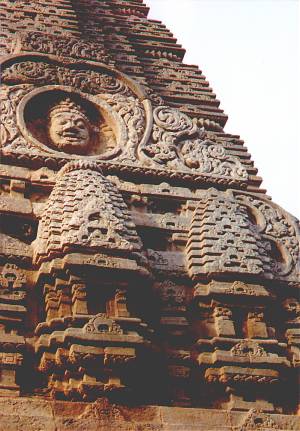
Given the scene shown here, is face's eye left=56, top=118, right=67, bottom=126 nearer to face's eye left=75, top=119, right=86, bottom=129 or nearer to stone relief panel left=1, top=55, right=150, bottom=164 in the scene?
stone relief panel left=1, top=55, right=150, bottom=164

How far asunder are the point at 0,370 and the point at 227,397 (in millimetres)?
1878

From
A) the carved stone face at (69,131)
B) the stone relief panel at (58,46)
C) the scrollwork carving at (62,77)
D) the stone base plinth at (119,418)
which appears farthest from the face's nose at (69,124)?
the stone base plinth at (119,418)

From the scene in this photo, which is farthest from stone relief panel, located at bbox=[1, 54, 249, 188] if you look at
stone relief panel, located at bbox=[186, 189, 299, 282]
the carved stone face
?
stone relief panel, located at bbox=[186, 189, 299, 282]

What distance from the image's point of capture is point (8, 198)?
720cm

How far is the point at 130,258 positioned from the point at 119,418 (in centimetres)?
148

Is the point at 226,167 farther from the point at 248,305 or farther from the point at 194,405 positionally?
the point at 194,405

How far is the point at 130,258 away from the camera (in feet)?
21.6

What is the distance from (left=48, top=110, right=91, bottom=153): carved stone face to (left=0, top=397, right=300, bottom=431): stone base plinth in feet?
10.2

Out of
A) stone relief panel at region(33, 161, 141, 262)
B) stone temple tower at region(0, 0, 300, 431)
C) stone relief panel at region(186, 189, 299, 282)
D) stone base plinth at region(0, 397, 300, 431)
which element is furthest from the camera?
stone relief panel at region(186, 189, 299, 282)

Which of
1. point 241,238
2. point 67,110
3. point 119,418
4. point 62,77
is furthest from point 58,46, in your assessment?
point 119,418

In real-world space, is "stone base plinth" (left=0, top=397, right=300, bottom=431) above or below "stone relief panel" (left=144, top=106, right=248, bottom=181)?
below

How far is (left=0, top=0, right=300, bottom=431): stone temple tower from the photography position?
5918 millimetres

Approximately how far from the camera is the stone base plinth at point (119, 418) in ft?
17.8

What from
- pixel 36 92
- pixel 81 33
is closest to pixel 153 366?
pixel 36 92
